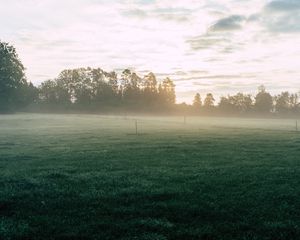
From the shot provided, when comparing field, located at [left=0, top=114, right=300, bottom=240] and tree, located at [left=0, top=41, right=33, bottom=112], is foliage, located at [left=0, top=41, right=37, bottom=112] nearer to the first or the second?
tree, located at [left=0, top=41, right=33, bottom=112]

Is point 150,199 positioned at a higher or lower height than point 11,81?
lower

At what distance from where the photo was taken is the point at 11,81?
5022 inches

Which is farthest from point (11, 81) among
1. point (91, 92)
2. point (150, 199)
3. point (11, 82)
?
point (150, 199)

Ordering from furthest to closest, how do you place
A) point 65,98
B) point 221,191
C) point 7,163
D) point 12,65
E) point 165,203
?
point 65,98 → point 12,65 → point 7,163 → point 221,191 → point 165,203

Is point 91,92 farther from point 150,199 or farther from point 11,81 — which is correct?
point 150,199

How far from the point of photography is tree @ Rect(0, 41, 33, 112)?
126 m

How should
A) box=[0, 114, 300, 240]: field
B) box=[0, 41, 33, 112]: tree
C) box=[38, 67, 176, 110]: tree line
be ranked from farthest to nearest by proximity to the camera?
box=[38, 67, 176, 110]: tree line, box=[0, 41, 33, 112]: tree, box=[0, 114, 300, 240]: field

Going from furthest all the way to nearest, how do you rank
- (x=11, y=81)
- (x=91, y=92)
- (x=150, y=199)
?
(x=91, y=92)
(x=11, y=81)
(x=150, y=199)

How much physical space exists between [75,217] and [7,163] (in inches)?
586

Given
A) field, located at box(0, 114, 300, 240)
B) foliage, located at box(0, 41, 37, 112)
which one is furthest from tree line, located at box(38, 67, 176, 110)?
field, located at box(0, 114, 300, 240)

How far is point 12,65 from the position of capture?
129125 mm

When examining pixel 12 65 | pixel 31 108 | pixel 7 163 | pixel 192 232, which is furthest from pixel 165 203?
pixel 31 108

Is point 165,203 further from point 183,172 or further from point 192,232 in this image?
point 183,172

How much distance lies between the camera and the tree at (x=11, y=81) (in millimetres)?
125500
